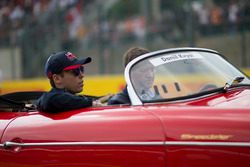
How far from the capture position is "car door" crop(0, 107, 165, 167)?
A: 320 centimetres

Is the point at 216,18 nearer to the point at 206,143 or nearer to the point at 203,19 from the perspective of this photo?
the point at 203,19

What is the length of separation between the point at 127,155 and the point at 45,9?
473 inches

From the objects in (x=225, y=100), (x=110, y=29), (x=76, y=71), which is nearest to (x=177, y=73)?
(x=225, y=100)

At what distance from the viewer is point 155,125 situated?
3.22 metres

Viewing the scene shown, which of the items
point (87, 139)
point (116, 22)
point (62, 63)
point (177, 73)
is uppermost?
point (116, 22)

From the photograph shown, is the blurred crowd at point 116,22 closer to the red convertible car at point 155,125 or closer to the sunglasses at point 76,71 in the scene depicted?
the red convertible car at point 155,125

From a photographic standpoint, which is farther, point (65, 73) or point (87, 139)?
point (65, 73)

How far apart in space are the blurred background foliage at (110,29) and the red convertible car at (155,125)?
23.9 ft

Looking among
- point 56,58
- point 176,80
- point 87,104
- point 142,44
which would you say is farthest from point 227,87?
point 142,44

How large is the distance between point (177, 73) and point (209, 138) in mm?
1151

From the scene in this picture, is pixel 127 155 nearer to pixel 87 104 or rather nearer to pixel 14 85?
pixel 87 104

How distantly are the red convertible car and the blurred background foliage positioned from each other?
729 cm

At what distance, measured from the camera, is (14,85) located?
1482cm

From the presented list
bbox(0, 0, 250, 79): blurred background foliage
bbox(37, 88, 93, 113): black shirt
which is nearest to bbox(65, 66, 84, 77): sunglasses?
bbox(37, 88, 93, 113): black shirt
